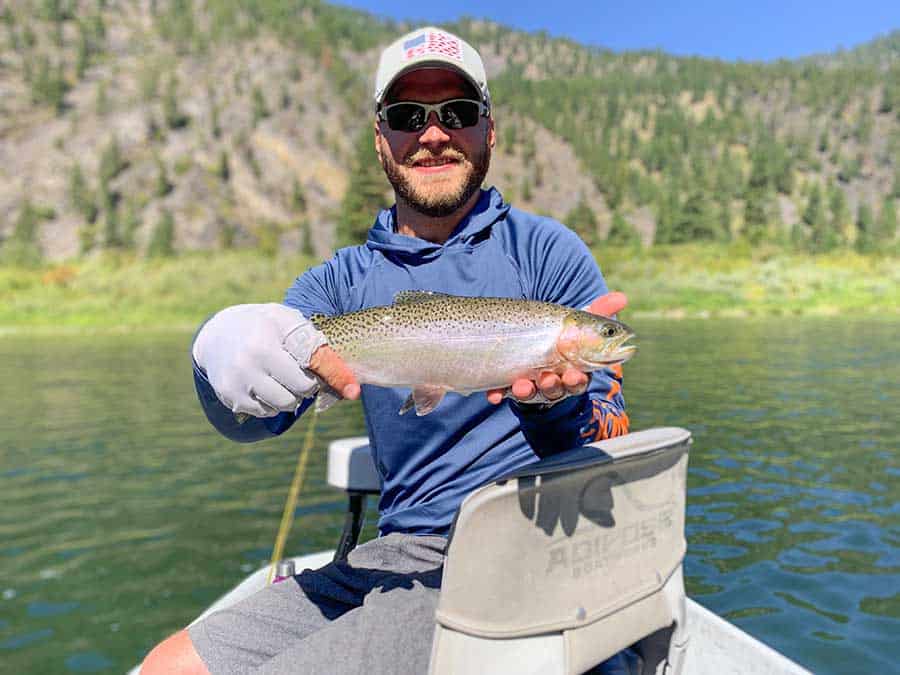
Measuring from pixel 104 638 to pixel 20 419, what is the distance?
38.8 feet

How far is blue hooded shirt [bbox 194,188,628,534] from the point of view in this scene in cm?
323

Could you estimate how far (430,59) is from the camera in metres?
3.61

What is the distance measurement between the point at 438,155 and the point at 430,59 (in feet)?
1.47

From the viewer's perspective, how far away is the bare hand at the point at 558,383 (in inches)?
116

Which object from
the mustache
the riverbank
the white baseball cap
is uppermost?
the white baseball cap

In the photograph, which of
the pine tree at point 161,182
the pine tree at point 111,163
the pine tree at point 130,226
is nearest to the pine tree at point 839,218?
the pine tree at point 161,182

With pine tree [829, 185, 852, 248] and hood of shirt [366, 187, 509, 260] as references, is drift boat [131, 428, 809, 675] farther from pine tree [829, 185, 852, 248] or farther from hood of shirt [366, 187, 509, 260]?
pine tree [829, 185, 852, 248]

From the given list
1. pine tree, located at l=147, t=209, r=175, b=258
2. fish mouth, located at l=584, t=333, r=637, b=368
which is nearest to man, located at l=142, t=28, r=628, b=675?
fish mouth, located at l=584, t=333, r=637, b=368

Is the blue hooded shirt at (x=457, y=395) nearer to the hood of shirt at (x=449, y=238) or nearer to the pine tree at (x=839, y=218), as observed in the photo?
Answer: the hood of shirt at (x=449, y=238)

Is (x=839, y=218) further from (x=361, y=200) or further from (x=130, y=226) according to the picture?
(x=130, y=226)

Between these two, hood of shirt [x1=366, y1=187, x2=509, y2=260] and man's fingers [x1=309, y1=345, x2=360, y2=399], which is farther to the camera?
hood of shirt [x1=366, y1=187, x2=509, y2=260]

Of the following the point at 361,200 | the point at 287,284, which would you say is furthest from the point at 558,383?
the point at 361,200

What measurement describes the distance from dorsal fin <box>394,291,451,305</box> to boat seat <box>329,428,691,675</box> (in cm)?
97

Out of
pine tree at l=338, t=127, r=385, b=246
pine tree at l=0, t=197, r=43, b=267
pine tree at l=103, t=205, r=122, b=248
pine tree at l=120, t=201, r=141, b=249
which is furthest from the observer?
pine tree at l=120, t=201, r=141, b=249
